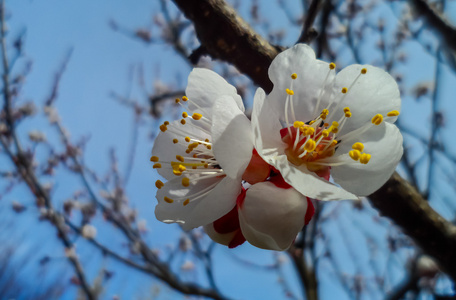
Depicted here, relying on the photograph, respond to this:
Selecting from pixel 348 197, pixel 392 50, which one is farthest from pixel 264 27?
pixel 348 197

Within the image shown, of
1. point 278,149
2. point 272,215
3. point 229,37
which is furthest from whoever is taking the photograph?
point 229,37

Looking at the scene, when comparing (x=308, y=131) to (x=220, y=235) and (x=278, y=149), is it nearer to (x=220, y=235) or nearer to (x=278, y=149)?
(x=278, y=149)

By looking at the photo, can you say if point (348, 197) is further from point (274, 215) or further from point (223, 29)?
point (223, 29)

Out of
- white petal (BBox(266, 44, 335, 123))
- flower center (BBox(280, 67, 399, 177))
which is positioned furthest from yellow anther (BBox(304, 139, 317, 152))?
white petal (BBox(266, 44, 335, 123))

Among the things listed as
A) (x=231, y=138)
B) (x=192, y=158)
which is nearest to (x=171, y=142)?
(x=192, y=158)

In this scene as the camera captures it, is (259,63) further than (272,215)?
Yes

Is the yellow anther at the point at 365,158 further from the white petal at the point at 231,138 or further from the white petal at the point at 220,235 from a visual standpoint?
the white petal at the point at 220,235

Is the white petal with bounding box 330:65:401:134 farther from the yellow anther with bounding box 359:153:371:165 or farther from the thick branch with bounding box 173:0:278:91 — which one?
the thick branch with bounding box 173:0:278:91
